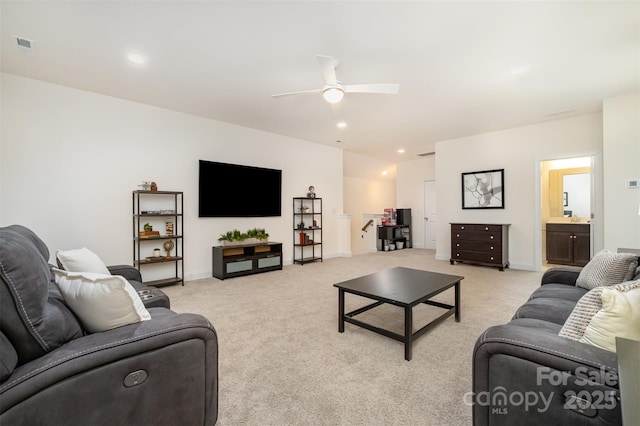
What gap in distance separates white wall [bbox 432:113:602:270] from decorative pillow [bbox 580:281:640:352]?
500 cm

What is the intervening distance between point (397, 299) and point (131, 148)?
4.15 m

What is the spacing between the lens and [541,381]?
41.0 inches

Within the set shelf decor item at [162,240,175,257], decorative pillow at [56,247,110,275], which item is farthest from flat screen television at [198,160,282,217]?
decorative pillow at [56,247,110,275]

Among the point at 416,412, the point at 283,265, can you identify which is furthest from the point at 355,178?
the point at 416,412

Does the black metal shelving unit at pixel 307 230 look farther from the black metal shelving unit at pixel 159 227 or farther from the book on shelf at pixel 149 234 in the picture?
the book on shelf at pixel 149 234

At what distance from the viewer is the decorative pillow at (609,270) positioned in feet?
6.61

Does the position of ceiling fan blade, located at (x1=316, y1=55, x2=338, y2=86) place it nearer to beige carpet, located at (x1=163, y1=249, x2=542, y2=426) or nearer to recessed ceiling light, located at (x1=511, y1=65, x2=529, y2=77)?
recessed ceiling light, located at (x1=511, y1=65, x2=529, y2=77)

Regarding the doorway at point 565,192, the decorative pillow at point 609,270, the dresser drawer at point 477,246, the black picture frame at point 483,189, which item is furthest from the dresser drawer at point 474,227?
the decorative pillow at point 609,270

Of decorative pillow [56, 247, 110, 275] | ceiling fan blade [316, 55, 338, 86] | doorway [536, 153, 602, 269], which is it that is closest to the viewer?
decorative pillow [56, 247, 110, 275]

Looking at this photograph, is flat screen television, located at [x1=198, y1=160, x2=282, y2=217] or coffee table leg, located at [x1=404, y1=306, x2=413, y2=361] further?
flat screen television, located at [x1=198, y1=160, x2=282, y2=217]

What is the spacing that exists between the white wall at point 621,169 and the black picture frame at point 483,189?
1637 mm

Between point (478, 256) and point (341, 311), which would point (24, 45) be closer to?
point (341, 311)

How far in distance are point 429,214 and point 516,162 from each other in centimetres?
310

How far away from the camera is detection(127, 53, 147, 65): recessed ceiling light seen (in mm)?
2865
